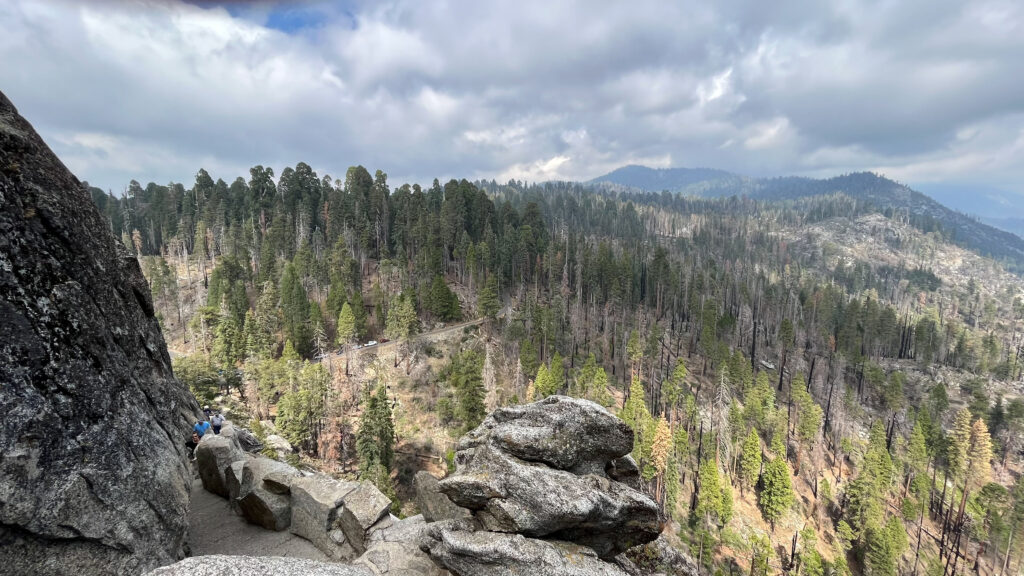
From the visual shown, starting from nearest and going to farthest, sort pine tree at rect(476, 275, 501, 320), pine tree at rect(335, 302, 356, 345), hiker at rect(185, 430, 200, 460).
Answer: hiker at rect(185, 430, 200, 460), pine tree at rect(335, 302, 356, 345), pine tree at rect(476, 275, 501, 320)

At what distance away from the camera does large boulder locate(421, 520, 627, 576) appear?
9891 mm

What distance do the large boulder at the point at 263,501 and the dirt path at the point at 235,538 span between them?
32 centimetres

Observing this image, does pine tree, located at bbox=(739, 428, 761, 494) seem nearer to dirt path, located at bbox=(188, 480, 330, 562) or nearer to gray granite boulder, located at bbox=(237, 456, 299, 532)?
dirt path, located at bbox=(188, 480, 330, 562)

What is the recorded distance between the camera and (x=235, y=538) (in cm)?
1388

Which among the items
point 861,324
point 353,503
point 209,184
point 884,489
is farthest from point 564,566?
point 861,324

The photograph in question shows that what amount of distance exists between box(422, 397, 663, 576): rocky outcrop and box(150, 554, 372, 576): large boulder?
11.6ft

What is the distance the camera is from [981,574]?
55250 millimetres

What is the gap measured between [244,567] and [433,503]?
809 cm

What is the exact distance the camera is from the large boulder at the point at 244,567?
6824 mm

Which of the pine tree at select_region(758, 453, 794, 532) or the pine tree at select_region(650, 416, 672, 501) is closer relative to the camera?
the pine tree at select_region(650, 416, 672, 501)

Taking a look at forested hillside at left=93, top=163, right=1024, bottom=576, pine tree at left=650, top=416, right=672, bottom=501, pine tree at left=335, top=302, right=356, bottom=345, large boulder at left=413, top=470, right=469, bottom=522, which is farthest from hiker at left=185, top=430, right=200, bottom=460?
pine tree at left=650, top=416, right=672, bottom=501

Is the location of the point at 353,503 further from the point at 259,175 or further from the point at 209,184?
the point at 209,184

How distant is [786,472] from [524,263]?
179ft

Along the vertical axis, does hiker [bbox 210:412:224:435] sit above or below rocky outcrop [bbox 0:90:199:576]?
below
